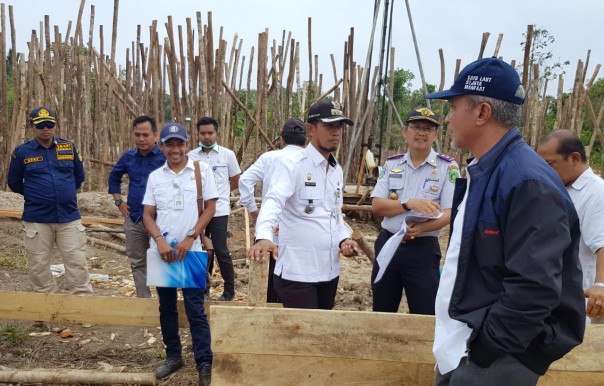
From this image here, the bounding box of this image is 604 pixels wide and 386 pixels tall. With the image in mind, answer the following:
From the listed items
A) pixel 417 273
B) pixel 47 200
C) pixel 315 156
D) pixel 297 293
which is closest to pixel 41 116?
pixel 47 200

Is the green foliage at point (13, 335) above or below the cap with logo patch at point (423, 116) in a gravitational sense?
below

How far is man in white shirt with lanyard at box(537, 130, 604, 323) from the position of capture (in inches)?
102

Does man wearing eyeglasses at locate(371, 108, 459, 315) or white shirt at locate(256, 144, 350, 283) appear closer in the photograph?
white shirt at locate(256, 144, 350, 283)

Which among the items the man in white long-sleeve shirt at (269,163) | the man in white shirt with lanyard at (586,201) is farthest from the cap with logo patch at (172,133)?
the man in white shirt with lanyard at (586,201)

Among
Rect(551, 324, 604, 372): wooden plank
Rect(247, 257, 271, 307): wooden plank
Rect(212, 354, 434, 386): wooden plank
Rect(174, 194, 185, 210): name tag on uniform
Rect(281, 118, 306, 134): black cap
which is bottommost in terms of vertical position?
Rect(212, 354, 434, 386): wooden plank

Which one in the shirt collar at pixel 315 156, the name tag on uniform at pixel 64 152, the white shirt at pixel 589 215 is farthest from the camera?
→ the name tag on uniform at pixel 64 152

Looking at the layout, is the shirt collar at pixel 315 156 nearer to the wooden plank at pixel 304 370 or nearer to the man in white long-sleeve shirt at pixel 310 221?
the man in white long-sleeve shirt at pixel 310 221

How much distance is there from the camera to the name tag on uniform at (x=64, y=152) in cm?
498

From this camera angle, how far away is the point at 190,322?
3631 millimetres

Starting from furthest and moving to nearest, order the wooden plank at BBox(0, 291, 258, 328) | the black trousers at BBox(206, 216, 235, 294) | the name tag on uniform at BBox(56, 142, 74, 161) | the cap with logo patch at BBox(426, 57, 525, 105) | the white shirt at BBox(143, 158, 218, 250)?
the black trousers at BBox(206, 216, 235, 294) < the name tag on uniform at BBox(56, 142, 74, 161) < the wooden plank at BBox(0, 291, 258, 328) < the white shirt at BBox(143, 158, 218, 250) < the cap with logo patch at BBox(426, 57, 525, 105)

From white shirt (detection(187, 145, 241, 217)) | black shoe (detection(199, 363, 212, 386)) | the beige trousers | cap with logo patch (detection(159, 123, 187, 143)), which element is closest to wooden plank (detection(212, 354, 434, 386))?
black shoe (detection(199, 363, 212, 386))

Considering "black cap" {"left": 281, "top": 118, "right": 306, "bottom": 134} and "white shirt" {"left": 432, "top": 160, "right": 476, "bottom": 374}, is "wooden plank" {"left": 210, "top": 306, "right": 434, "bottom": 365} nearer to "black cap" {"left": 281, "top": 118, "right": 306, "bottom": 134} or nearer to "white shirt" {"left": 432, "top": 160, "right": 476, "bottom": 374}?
"white shirt" {"left": 432, "top": 160, "right": 476, "bottom": 374}

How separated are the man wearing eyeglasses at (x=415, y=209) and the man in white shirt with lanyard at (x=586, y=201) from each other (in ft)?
2.33

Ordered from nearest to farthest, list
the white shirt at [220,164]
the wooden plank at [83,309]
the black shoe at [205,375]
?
the black shoe at [205,375]
the wooden plank at [83,309]
the white shirt at [220,164]
